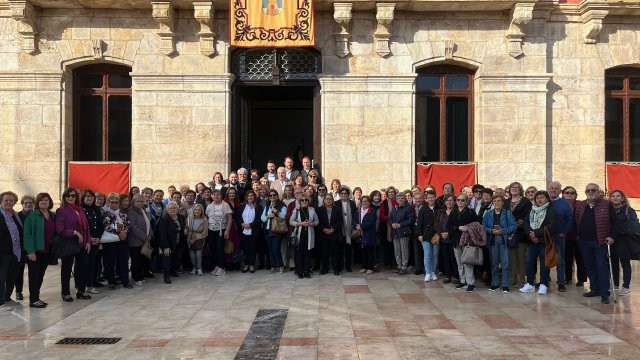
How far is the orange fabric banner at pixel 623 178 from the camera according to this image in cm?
1430

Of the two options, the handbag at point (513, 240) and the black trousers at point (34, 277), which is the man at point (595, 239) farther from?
the black trousers at point (34, 277)

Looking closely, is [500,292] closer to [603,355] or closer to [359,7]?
[603,355]

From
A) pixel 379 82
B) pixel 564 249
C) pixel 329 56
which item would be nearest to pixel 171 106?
pixel 329 56

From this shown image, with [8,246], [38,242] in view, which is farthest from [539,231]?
[8,246]

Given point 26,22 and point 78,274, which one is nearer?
point 78,274

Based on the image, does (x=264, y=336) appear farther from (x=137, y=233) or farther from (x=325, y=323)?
(x=137, y=233)

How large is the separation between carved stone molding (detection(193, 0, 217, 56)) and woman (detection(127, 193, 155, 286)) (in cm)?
484

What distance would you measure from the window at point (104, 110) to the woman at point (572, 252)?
10425 millimetres

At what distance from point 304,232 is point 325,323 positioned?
387cm

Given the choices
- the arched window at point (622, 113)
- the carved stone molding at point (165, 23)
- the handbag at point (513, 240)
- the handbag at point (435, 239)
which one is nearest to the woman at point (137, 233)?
the carved stone molding at point (165, 23)

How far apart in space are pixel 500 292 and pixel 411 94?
6009 millimetres

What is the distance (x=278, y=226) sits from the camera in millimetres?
11242

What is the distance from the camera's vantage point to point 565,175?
46.8 feet

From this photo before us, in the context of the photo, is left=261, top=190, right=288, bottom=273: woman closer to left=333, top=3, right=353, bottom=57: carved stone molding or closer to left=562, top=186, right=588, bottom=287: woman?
left=333, top=3, right=353, bottom=57: carved stone molding
